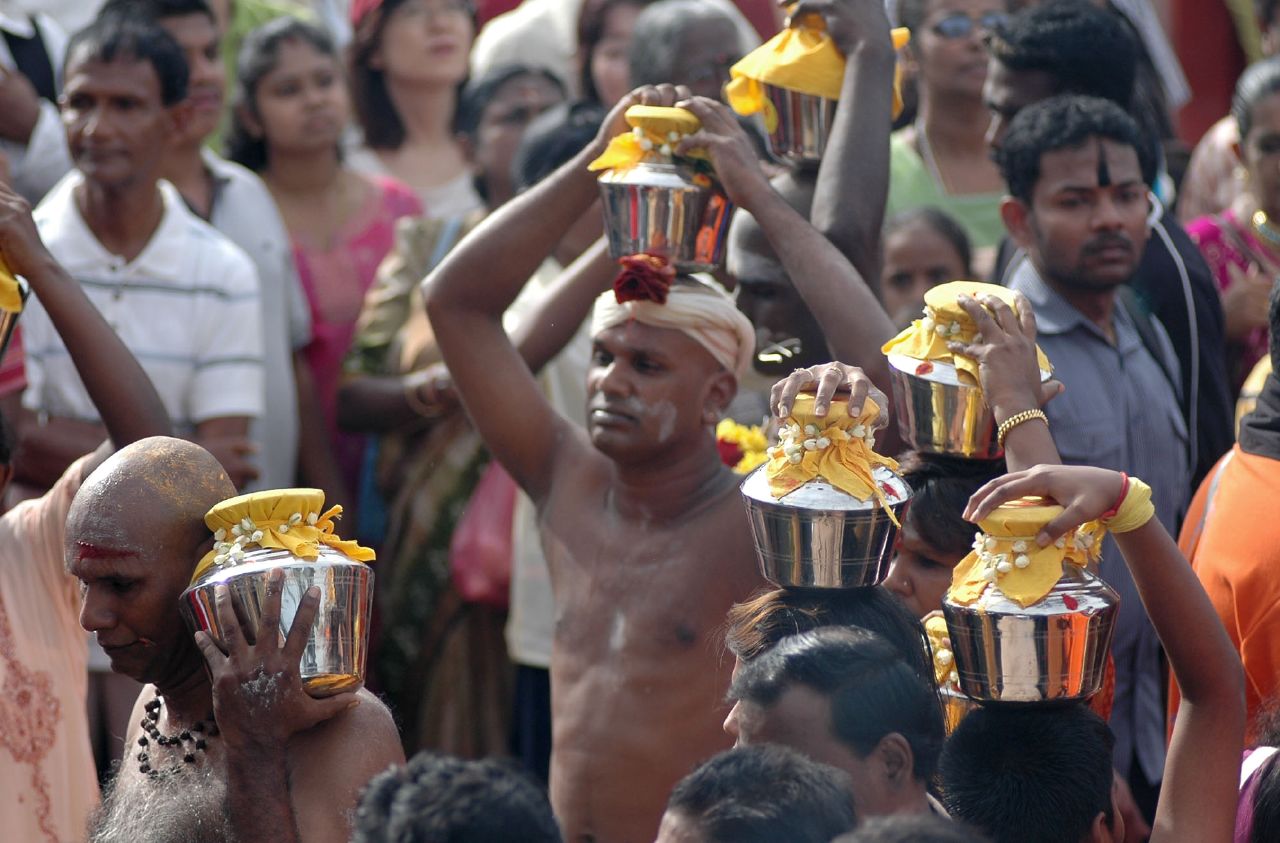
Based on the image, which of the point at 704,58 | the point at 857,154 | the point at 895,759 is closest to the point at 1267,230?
the point at 704,58

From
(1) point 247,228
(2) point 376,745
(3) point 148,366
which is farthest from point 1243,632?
(1) point 247,228

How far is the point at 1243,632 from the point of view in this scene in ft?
14.1

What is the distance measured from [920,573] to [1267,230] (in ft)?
9.36

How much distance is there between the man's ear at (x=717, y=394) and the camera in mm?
4941

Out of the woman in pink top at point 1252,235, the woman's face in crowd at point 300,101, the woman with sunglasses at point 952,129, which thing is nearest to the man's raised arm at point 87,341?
the woman's face in crowd at point 300,101

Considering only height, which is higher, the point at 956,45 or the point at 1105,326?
the point at 956,45

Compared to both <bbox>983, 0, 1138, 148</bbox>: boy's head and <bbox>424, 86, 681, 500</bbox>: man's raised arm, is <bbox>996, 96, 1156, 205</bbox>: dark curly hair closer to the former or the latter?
<bbox>983, 0, 1138, 148</bbox>: boy's head

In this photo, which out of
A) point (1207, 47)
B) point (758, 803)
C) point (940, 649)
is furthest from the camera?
point (1207, 47)

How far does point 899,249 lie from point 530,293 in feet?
4.25

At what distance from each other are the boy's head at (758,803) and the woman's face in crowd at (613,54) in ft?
16.7

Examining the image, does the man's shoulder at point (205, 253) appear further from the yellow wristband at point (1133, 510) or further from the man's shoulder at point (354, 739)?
the yellow wristband at point (1133, 510)

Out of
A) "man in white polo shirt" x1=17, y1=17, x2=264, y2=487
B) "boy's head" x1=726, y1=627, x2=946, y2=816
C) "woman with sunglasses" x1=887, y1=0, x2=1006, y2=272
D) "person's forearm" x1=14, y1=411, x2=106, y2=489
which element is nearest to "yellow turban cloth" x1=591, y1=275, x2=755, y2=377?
"boy's head" x1=726, y1=627, x2=946, y2=816

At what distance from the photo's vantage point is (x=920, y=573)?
4.48 metres

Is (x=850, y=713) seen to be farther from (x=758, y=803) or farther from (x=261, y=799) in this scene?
(x=261, y=799)
